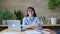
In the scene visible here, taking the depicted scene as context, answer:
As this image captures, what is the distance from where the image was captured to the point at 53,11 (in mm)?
4957

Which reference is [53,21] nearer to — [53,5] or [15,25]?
[53,5]

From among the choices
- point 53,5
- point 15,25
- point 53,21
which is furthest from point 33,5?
point 15,25

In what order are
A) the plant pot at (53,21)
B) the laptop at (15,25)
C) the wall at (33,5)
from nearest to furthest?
1. the laptop at (15,25)
2. the plant pot at (53,21)
3. the wall at (33,5)

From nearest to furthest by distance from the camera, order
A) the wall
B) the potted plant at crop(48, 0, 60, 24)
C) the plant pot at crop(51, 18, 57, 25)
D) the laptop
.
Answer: the laptop, the potted plant at crop(48, 0, 60, 24), the plant pot at crop(51, 18, 57, 25), the wall

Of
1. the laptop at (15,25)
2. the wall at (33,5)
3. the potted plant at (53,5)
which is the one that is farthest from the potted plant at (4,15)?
the laptop at (15,25)

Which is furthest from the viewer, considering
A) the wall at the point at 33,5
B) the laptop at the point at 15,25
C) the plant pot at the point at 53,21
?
the wall at the point at 33,5

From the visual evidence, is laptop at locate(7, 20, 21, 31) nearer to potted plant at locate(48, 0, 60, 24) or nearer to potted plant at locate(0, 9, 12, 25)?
potted plant at locate(0, 9, 12, 25)

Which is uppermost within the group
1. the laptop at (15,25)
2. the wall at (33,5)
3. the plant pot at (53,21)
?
the wall at (33,5)

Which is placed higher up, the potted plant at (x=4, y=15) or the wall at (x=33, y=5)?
the wall at (x=33, y=5)

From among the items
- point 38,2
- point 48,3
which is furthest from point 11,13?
point 48,3

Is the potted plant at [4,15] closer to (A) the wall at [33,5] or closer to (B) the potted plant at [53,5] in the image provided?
(A) the wall at [33,5]

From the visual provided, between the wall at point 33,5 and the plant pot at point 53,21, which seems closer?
the plant pot at point 53,21

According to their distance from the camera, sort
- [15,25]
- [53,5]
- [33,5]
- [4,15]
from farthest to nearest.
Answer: [33,5], [4,15], [53,5], [15,25]

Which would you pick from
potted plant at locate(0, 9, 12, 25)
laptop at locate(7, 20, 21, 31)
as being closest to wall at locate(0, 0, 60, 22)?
potted plant at locate(0, 9, 12, 25)
